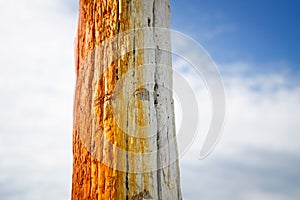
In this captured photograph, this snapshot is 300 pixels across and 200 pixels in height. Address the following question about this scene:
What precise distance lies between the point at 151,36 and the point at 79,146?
0.90 meters

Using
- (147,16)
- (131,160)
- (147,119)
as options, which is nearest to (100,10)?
(147,16)

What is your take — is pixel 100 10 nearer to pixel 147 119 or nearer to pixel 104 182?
pixel 147 119

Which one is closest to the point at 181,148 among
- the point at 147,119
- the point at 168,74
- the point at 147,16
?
the point at 147,119

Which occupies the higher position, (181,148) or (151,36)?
(151,36)

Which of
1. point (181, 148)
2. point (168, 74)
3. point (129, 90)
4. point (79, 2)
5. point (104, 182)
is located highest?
point (79, 2)

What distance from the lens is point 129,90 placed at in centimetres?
240

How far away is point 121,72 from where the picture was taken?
243 centimetres

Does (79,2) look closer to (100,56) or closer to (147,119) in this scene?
(100,56)

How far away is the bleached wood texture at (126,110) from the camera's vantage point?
7.61 feet

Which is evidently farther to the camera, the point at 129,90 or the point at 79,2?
the point at 79,2

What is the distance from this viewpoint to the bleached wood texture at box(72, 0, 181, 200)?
7.61 feet

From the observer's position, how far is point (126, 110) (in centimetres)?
238

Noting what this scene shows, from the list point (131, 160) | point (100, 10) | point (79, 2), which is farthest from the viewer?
point (79, 2)

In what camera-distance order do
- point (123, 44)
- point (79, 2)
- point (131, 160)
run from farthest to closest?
point (79, 2)
point (123, 44)
point (131, 160)
